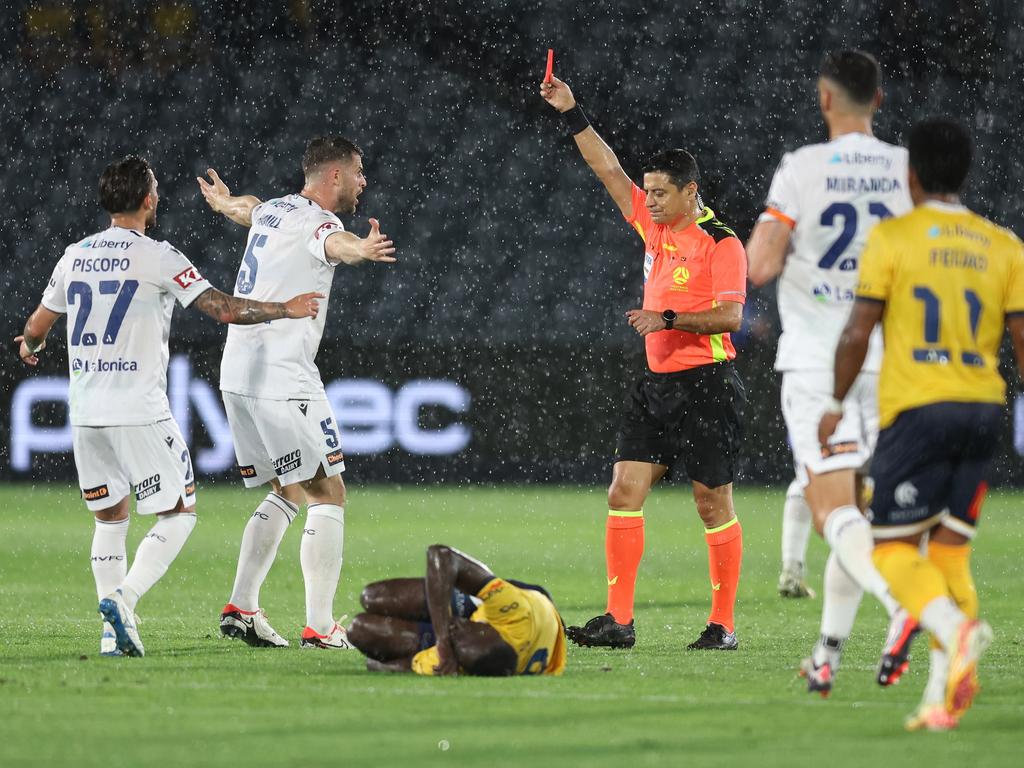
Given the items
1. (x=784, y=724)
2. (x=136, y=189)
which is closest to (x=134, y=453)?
(x=136, y=189)

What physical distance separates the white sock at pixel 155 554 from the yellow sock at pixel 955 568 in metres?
3.29

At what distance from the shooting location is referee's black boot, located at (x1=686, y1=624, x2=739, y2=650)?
24.5 feet

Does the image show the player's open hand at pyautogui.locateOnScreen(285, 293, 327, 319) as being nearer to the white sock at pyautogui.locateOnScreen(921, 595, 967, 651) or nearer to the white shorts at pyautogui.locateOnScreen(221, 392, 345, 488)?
the white shorts at pyautogui.locateOnScreen(221, 392, 345, 488)

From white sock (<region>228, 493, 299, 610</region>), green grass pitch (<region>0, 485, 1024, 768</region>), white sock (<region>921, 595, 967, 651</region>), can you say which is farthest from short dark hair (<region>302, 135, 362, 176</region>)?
white sock (<region>921, 595, 967, 651</region>)

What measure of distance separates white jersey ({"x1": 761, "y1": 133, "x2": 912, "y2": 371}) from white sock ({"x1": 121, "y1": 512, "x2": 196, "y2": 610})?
9.47ft

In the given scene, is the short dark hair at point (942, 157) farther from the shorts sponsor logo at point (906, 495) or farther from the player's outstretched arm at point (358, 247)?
the player's outstretched arm at point (358, 247)

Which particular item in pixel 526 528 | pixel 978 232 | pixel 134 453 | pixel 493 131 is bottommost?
pixel 526 528

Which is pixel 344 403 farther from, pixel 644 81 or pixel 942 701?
pixel 942 701

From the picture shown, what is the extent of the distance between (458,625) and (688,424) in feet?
6.80

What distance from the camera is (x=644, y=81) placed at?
960 inches

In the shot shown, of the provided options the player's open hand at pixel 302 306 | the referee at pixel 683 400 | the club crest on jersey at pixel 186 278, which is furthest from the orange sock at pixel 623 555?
the club crest on jersey at pixel 186 278

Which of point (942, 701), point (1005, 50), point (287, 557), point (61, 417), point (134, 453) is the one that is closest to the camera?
point (942, 701)

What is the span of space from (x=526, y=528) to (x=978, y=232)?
10002mm

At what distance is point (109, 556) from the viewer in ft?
23.7
